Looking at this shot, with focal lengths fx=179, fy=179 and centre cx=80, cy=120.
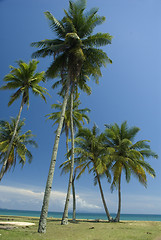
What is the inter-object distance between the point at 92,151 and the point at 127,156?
4022 millimetres

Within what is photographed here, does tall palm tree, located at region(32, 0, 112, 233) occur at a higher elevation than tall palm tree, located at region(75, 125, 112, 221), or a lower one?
higher

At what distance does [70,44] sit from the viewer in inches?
539

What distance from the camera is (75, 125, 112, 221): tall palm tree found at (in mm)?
19375

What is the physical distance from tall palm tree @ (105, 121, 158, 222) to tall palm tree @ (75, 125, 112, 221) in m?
0.92

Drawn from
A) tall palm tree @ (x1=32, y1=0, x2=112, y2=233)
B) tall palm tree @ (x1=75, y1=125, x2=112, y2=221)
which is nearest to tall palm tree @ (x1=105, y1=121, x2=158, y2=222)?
tall palm tree @ (x1=75, y1=125, x2=112, y2=221)

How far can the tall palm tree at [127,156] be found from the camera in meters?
19.2

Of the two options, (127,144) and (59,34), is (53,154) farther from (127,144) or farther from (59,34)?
(127,144)

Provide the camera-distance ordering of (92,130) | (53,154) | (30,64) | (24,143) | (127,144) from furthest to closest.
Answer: (24,143) → (92,130) → (127,144) → (30,64) → (53,154)

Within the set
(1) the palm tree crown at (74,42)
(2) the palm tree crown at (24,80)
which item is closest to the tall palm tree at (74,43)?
(1) the palm tree crown at (74,42)

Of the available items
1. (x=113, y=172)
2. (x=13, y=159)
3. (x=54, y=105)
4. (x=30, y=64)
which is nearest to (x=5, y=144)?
(x=13, y=159)

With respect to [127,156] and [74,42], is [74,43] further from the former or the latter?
[127,156]

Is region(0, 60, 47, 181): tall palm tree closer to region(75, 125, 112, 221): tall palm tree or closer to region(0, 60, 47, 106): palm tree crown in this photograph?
region(0, 60, 47, 106): palm tree crown

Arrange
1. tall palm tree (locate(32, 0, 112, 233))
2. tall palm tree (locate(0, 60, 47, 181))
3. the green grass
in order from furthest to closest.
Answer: tall palm tree (locate(0, 60, 47, 181))
tall palm tree (locate(32, 0, 112, 233))
the green grass

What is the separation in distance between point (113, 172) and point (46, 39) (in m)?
14.7
